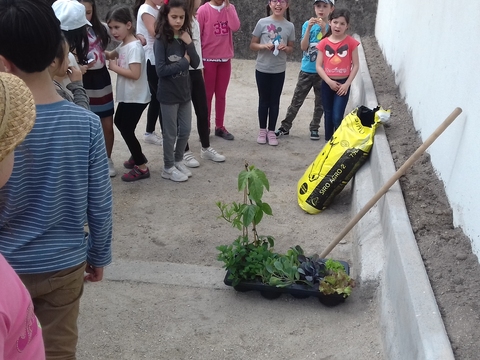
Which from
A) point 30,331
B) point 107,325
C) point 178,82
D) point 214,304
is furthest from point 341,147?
point 30,331

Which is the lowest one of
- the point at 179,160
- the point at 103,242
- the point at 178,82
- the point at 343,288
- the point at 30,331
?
the point at 179,160

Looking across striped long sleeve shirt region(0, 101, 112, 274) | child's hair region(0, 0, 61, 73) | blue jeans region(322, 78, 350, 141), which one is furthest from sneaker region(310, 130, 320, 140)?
child's hair region(0, 0, 61, 73)

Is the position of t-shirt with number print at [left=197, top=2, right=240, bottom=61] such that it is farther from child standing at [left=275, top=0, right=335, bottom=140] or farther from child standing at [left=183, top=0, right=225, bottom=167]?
child standing at [left=275, top=0, right=335, bottom=140]

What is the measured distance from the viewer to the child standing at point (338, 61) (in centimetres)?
559

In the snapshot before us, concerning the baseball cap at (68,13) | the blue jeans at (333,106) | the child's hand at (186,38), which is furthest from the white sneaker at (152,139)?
the baseball cap at (68,13)

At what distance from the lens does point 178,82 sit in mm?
4809

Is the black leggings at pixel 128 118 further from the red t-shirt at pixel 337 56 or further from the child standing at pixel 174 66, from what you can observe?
the red t-shirt at pixel 337 56

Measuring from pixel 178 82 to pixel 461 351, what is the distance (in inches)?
130

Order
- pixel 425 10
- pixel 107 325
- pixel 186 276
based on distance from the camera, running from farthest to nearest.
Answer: pixel 425 10 → pixel 186 276 → pixel 107 325

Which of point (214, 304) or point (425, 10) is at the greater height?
point (425, 10)

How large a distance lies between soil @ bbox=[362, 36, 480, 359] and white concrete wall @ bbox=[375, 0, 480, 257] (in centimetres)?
7

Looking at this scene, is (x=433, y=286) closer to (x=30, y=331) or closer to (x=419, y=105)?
(x=30, y=331)

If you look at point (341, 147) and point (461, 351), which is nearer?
point (461, 351)

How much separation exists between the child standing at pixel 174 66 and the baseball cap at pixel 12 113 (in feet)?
11.6
